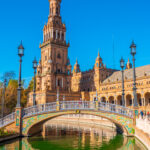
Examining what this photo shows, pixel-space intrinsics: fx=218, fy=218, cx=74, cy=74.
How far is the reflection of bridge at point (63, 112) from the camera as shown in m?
25.1

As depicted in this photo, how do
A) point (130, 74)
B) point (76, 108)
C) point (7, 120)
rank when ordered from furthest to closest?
point (130, 74) → point (76, 108) → point (7, 120)

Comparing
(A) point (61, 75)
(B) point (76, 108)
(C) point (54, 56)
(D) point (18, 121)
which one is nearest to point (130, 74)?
(A) point (61, 75)

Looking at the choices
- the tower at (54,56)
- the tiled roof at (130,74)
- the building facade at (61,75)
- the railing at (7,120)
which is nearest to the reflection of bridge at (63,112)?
the railing at (7,120)

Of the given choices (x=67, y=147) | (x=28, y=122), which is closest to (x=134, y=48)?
(x=67, y=147)

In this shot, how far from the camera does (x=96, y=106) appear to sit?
2594 cm

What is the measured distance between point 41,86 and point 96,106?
2462 inches

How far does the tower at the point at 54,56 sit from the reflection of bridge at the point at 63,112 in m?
54.2

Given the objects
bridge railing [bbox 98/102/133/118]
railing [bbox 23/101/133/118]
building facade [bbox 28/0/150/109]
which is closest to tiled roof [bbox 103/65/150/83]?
building facade [bbox 28/0/150/109]

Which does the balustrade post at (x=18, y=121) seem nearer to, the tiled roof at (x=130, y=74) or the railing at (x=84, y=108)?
the railing at (x=84, y=108)

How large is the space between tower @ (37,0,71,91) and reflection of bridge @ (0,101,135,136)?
54198 millimetres

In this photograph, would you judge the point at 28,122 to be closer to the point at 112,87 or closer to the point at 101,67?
the point at 112,87

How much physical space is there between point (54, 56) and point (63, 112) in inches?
2378

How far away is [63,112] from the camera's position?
2644 cm

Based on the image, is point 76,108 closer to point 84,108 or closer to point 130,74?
point 84,108
